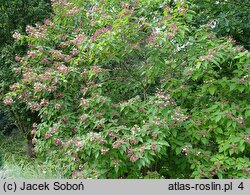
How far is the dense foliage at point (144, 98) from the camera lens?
2.81 metres

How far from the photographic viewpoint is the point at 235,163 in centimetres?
279

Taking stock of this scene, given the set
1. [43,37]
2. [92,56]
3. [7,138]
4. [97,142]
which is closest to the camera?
[97,142]

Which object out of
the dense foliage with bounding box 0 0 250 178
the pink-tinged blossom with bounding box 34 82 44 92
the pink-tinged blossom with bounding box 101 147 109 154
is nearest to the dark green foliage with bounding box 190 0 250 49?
the dense foliage with bounding box 0 0 250 178

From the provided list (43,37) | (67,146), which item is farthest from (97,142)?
(43,37)

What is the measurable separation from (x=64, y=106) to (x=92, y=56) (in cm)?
68

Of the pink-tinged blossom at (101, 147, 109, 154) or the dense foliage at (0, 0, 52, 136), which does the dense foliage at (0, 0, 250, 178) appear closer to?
the pink-tinged blossom at (101, 147, 109, 154)

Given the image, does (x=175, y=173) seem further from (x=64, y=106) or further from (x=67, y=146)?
(x=64, y=106)

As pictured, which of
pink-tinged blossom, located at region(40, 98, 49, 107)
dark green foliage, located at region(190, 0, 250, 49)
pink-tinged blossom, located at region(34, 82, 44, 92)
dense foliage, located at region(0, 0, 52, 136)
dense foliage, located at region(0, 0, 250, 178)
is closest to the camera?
dense foliage, located at region(0, 0, 250, 178)

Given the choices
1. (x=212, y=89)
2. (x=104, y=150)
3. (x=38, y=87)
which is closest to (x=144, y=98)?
(x=212, y=89)

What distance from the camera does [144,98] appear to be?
3.52 metres

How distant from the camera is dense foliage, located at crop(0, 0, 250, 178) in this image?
281cm

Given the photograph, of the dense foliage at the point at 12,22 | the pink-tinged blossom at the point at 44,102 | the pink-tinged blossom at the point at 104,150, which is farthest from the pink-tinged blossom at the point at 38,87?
the dense foliage at the point at 12,22

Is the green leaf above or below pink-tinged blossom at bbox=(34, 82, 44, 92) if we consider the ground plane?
below

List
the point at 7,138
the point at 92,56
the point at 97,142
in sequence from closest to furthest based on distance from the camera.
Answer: the point at 97,142 < the point at 92,56 < the point at 7,138
